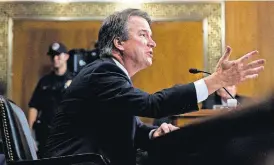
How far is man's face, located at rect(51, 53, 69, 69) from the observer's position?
379 cm

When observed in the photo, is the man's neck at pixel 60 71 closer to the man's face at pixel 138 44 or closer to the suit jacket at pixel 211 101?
the suit jacket at pixel 211 101

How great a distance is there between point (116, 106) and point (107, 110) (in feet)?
0.12

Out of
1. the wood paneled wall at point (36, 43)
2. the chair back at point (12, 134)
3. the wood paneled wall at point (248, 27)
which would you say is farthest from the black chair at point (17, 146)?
the wood paneled wall at point (248, 27)

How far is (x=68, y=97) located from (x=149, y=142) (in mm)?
282

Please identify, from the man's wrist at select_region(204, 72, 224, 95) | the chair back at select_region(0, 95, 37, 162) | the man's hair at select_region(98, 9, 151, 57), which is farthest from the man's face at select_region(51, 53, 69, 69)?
the man's wrist at select_region(204, 72, 224, 95)

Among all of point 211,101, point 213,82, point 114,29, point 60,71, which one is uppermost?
point 114,29

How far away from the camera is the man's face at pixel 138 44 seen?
151 centimetres

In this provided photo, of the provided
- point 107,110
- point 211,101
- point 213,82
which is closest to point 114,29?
point 107,110

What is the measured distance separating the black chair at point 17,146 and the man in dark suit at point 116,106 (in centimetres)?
11

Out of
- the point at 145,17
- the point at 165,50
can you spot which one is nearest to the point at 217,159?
the point at 145,17

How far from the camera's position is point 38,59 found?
4.77m

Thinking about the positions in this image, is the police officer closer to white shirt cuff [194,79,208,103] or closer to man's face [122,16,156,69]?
man's face [122,16,156,69]

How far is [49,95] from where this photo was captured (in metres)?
3.63

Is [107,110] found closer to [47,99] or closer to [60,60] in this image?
[47,99]
